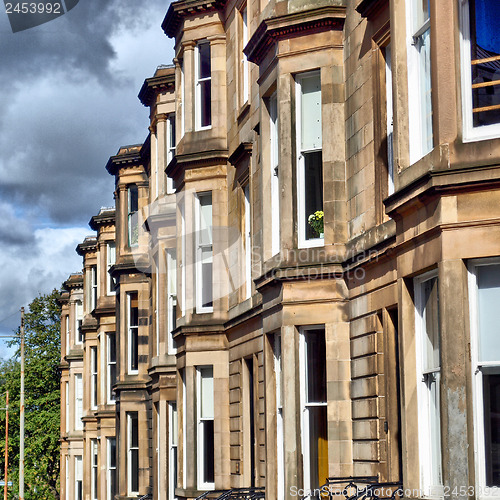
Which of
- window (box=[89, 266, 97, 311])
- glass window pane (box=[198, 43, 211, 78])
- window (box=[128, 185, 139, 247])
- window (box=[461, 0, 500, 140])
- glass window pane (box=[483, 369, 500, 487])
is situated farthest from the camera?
window (box=[89, 266, 97, 311])

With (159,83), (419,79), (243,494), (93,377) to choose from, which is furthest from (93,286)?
(419,79)

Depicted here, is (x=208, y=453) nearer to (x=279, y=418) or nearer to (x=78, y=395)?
(x=279, y=418)

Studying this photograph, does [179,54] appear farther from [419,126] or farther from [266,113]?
[419,126]

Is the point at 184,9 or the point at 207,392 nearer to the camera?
the point at 207,392

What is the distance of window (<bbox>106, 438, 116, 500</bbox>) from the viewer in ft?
125

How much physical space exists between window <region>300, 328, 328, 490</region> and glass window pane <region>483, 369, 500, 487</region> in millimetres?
5552

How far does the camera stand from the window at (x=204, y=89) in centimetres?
2450

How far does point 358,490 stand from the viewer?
14617 millimetres

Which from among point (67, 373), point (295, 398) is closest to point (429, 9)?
point (295, 398)

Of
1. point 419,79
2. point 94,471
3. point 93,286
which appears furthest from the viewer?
point 93,286

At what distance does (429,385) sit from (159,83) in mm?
20494

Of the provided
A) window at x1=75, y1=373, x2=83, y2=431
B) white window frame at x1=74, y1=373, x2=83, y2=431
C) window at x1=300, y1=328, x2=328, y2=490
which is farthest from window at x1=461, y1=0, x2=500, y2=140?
window at x1=75, y1=373, x2=83, y2=431

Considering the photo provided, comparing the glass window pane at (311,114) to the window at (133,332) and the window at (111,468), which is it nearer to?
the window at (133,332)

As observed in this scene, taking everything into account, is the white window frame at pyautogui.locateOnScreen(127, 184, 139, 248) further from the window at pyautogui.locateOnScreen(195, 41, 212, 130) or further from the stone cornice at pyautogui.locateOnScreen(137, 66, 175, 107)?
the window at pyautogui.locateOnScreen(195, 41, 212, 130)
